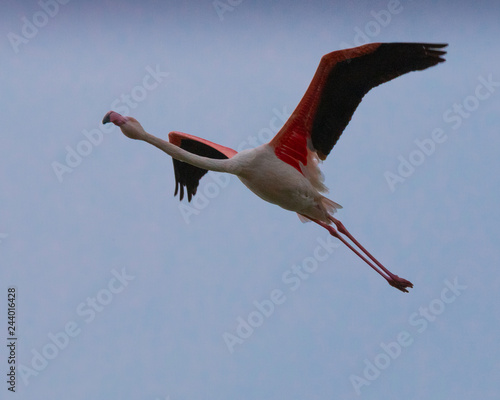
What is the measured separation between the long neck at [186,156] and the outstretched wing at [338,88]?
58 centimetres

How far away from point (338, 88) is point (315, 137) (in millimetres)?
648

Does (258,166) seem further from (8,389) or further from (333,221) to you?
(8,389)

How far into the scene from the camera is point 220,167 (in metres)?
9.07

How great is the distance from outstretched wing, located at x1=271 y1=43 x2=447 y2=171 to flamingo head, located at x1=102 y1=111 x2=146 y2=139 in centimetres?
147

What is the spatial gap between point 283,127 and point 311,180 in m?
0.74

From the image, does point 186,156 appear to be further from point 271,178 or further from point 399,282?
point 399,282

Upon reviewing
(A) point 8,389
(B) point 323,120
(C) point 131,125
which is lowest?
(A) point 8,389

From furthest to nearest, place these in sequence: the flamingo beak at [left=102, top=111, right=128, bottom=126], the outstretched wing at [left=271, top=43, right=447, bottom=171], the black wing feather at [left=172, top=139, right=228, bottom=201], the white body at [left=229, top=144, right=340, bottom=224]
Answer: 1. the black wing feather at [left=172, top=139, right=228, bottom=201]
2. the white body at [left=229, top=144, right=340, bottom=224]
3. the outstretched wing at [left=271, top=43, right=447, bottom=171]
4. the flamingo beak at [left=102, top=111, right=128, bottom=126]

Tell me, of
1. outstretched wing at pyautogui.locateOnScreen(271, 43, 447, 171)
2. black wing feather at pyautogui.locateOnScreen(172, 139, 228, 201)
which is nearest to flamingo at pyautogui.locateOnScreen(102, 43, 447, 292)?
outstretched wing at pyautogui.locateOnScreen(271, 43, 447, 171)

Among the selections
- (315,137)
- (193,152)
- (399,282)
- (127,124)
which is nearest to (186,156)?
(127,124)

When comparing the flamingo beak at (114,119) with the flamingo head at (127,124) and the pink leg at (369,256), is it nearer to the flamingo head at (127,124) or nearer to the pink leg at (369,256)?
the flamingo head at (127,124)

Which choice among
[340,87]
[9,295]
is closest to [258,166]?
[340,87]

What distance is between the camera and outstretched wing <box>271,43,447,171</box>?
8633mm

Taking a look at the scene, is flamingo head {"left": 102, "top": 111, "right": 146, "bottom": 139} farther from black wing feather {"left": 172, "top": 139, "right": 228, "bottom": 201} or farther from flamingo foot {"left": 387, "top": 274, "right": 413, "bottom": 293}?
flamingo foot {"left": 387, "top": 274, "right": 413, "bottom": 293}
